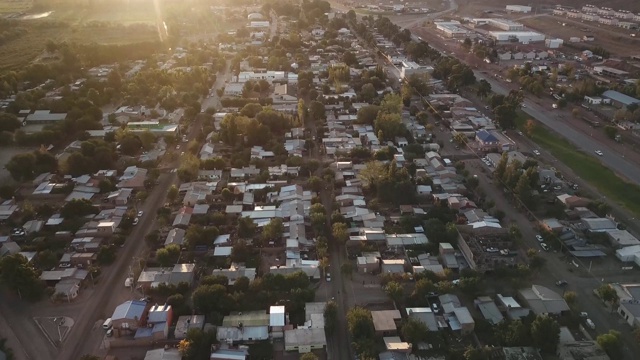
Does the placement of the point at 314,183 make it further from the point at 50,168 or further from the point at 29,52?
the point at 29,52

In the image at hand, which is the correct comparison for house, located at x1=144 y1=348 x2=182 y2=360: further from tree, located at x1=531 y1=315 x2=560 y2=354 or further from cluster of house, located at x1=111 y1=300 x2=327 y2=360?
tree, located at x1=531 y1=315 x2=560 y2=354

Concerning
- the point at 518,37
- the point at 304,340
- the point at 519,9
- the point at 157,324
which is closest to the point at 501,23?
the point at 518,37

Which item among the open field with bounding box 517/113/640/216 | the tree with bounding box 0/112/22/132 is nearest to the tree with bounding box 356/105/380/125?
the open field with bounding box 517/113/640/216

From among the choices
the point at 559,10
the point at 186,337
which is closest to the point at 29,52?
the point at 186,337

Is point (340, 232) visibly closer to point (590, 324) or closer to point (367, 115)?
point (590, 324)

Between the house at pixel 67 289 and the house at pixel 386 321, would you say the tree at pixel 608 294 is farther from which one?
the house at pixel 67 289

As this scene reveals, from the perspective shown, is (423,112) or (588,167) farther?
(423,112)

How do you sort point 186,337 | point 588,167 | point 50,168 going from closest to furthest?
point 186,337, point 50,168, point 588,167
